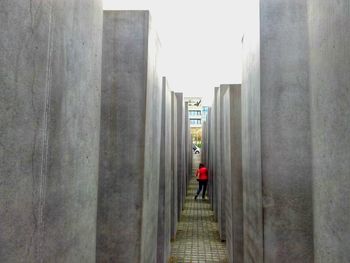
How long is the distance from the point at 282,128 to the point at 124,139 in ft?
5.35

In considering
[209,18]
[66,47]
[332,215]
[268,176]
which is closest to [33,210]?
[66,47]

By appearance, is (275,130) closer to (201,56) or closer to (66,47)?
(66,47)

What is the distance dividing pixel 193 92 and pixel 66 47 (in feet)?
43.7

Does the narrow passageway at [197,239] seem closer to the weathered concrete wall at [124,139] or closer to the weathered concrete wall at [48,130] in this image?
the weathered concrete wall at [124,139]

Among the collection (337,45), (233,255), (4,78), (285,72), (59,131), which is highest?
(285,72)

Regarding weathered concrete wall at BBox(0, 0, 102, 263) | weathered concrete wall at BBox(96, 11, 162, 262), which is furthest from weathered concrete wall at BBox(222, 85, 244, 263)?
weathered concrete wall at BBox(0, 0, 102, 263)

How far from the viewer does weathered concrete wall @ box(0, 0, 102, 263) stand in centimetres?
139

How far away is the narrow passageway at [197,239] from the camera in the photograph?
7.48 metres

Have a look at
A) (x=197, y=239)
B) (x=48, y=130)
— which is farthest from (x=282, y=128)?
(x=197, y=239)

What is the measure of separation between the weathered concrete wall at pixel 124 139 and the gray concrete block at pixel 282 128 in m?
1.23

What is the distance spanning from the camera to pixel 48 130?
5.70ft

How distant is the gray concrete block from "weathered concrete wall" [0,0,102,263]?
1.71m

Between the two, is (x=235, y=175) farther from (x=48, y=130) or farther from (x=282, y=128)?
(x=48, y=130)

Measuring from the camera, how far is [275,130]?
11.0 feet
